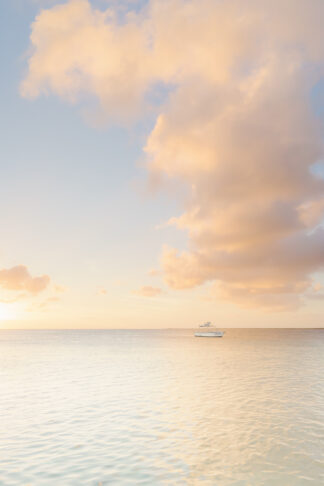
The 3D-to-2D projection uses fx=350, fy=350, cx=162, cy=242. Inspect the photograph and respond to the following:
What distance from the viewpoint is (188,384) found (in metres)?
35.3

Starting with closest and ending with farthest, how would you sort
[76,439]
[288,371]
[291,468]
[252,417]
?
[291,468] < [76,439] < [252,417] < [288,371]

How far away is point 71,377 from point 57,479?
2964 centimetres

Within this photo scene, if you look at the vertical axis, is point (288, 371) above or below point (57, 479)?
below

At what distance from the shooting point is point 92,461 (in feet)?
49.5

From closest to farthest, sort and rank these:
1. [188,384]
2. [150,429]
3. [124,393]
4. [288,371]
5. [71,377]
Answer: [150,429], [124,393], [188,384], [71,377], [288,371]

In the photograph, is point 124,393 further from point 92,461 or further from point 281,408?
point 92,461

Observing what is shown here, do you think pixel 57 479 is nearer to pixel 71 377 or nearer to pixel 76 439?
pixel 76 439

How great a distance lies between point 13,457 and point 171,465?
7.05 meters

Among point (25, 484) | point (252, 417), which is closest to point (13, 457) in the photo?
point (25, 484)

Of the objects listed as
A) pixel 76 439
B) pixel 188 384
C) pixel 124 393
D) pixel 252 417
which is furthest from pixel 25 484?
pixel 188 384

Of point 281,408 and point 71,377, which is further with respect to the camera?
point 71,377

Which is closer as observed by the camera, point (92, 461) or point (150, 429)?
point (92, 461)

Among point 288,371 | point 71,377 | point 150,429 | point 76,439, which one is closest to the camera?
point 76,439

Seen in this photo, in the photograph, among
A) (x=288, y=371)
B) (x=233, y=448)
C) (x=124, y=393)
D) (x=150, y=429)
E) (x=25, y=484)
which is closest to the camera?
(x=25, y=484)
